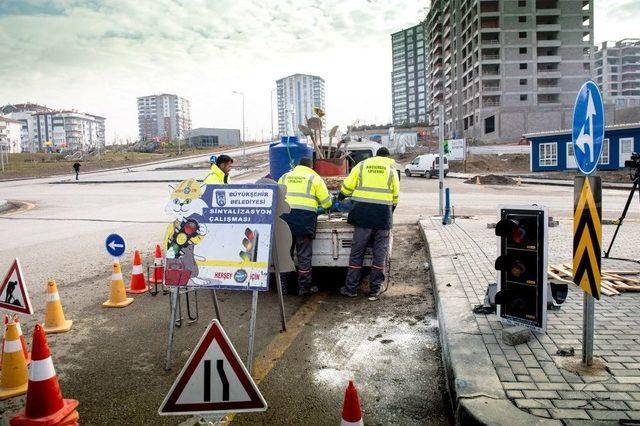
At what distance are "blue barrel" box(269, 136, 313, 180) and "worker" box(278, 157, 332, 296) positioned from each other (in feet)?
6.99

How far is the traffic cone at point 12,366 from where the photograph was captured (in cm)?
398

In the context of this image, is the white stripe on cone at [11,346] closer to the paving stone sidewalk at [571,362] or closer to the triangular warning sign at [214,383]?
the triangular warning sign at [214,383]

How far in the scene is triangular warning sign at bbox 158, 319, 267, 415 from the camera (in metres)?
2.87

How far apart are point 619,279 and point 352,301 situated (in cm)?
349

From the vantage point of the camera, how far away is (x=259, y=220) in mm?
4734

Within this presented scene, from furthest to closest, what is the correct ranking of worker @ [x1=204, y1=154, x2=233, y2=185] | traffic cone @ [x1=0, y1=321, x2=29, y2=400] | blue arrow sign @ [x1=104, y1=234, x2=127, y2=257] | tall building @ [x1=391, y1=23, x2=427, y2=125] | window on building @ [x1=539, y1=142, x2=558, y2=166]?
tall building @ [x1=391, y1=23, x2=427, y2=125] → window on building @ [x1=539, y1=142, x2=558, y2=166] → worker @ [x1=204, y1=154, x2=233, y2=185] → blue arrow sign @ [x1=104, y1=234, x2=127, y2=257] → traffic cone @ [x1=0, y1=321, x2=29, y2=400]

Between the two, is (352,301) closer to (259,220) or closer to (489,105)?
(259,220)

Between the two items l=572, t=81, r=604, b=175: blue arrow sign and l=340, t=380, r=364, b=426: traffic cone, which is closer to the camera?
l=340, t=380, r=364, b=426: traffic cone

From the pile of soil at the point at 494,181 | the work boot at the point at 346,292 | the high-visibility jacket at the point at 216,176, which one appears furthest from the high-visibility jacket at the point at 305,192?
the pile of soil at the point at 494,181

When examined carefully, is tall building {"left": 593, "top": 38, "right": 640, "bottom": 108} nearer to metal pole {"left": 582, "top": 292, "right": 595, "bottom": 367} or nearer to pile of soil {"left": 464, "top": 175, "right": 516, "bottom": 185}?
pile of soil {"left": 464, "top": 175, "right": 516, "bottom": 185}

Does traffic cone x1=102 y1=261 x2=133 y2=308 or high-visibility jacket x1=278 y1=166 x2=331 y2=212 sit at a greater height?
high-visibility jacket x1=278 y1=166 x2=331 y2=212

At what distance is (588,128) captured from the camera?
3.64m

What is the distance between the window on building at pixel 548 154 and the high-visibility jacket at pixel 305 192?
37.2 m

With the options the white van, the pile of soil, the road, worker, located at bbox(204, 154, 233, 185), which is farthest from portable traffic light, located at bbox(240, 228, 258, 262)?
the white van
